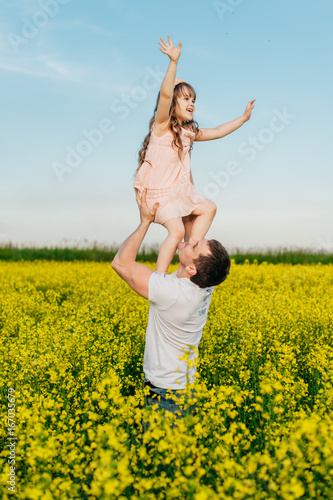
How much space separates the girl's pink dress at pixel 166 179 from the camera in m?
4.56

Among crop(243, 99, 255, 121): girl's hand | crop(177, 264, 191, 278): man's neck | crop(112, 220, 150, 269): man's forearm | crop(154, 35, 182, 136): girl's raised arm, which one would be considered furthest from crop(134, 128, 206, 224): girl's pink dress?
crop(177, 264, 191, 278): man's neck

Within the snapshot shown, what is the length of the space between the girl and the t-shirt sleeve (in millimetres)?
1233

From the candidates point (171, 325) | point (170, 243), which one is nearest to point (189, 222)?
point (170, 243)

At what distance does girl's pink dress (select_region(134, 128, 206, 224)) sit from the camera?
456 cm

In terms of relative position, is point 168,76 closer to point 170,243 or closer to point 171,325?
point 170,243

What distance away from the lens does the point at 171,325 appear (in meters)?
3.18

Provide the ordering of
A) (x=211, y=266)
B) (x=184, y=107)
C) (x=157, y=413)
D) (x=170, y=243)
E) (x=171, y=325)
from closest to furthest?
(x=157, y=413) < (x=211, y=266) < (x=171, y=325) < (x=170, y=243) < (x=184, y=107)

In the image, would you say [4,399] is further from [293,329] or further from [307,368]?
[293,329]

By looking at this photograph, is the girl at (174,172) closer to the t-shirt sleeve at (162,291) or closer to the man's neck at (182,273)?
the man's neck at (182,273)

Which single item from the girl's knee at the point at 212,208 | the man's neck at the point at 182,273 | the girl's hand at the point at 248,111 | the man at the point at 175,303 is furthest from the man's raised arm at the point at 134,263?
the girl's hand at the point at 248,111

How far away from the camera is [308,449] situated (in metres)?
2.42

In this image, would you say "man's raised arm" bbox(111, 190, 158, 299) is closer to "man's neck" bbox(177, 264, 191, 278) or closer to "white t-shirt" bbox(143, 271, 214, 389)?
"white t-shirt" bbox(143, 271, 214, 389)

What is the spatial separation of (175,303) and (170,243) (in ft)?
4.09

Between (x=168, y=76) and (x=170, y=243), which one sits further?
(x=170, y=243)
